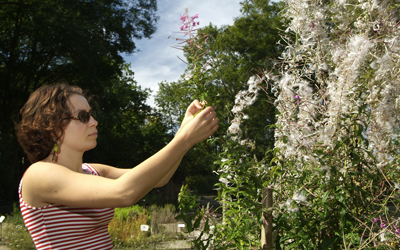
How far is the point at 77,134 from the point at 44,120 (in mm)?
149

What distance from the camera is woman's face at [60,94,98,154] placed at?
1.43m

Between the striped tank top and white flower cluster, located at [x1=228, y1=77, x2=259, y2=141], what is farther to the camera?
white flower cluster, located at [x1=228, y1=77, x2=259, y2=141]

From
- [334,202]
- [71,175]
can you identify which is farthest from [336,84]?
[71,175]

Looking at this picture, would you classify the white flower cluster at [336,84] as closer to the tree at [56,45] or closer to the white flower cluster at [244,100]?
the white flower cluster at [244,100]

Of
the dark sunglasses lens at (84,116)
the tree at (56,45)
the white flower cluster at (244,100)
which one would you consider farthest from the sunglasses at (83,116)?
the tree at (56,45)

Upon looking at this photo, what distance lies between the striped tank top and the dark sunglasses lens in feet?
1.26

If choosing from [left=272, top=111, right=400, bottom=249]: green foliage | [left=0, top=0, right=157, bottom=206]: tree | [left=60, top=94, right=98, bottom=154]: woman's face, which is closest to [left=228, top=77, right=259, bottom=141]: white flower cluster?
[left=272, top=111, right=400, bottom=249]: green foliage

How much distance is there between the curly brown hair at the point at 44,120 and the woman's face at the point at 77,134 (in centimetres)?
2

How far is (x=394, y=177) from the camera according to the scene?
2.19 metres

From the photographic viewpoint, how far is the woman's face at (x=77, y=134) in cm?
143

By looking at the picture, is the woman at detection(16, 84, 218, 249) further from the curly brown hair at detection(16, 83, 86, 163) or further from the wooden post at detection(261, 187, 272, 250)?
the wooden post at detection(261, 187, 272, 250)

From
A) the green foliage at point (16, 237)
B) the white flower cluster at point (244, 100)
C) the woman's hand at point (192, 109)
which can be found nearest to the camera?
the woman's hand at point (192, 109)

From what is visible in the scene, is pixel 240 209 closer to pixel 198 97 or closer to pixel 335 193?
pixel 335 193

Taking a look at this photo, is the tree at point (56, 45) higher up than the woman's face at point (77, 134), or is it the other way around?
the tree at point (56, 45)
